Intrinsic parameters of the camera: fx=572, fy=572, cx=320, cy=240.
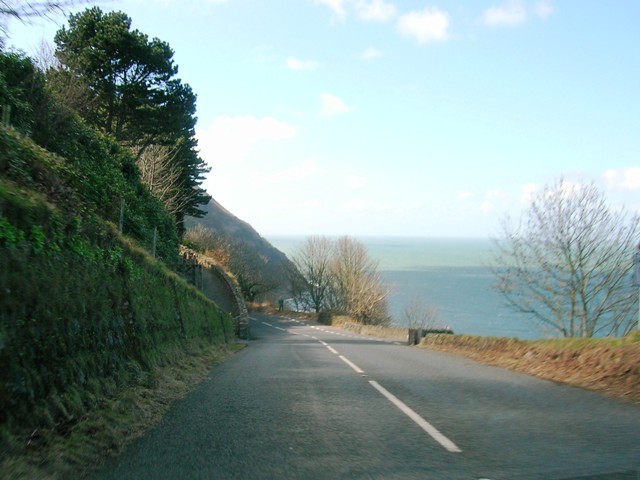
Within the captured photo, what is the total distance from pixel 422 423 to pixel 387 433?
2.37 feet

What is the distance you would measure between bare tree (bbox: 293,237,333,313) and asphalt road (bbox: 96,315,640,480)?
67340 millimetres

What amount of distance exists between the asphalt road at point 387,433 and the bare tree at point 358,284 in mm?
60913

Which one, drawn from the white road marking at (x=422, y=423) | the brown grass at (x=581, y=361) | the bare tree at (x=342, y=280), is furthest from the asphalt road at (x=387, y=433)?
the bare tree at (x=342, y=280)

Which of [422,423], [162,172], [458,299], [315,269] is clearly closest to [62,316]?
[422,423]

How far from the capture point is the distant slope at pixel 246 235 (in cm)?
8459

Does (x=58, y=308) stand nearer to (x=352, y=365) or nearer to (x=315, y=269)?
(x=352, y=365)

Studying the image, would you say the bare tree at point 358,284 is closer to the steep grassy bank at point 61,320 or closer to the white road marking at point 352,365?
the white road marking at point 352,365

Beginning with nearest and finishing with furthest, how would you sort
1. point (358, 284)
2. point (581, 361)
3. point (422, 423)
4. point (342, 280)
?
point (422, 423) → point (581, 361) → point (358, 284) → point (342, 280)

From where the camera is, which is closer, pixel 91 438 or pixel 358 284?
pixel 91 438

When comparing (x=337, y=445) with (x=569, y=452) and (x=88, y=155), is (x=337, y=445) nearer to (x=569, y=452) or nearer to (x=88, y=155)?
(x=569, y=452)

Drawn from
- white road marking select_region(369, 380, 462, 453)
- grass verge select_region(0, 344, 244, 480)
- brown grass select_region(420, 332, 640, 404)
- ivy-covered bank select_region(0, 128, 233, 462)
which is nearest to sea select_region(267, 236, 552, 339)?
brown grass select_region(420, 332, 640, 404)

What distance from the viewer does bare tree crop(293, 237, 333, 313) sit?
7825 centimetres

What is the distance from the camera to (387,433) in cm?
670

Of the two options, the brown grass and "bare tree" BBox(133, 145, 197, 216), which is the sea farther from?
"bare tree" BBox(133, 145, 197, 216)
